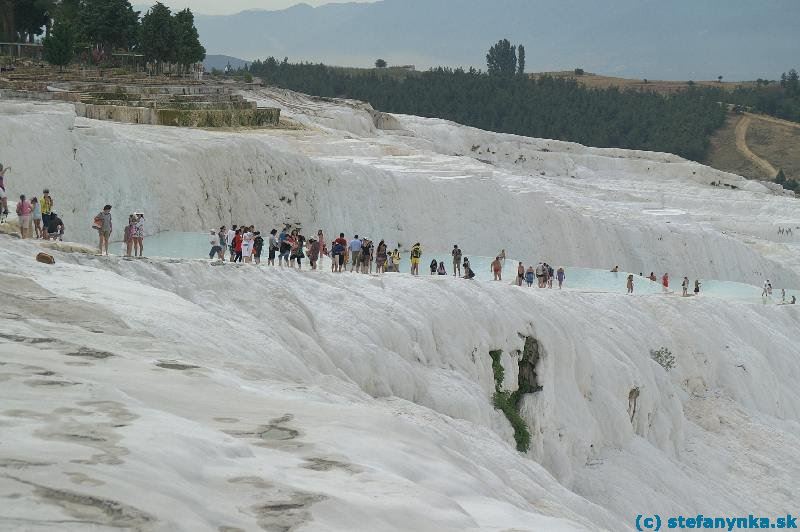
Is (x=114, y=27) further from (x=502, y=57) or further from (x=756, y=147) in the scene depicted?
(x=502, y=57)

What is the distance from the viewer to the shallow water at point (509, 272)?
2484cm

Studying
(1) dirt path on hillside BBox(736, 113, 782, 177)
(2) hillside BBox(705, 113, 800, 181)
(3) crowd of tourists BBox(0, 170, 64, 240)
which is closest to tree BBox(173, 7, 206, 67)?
(3) crowd of tourists BBox(0, 170, 64, 240)

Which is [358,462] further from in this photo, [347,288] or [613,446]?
[613,446]

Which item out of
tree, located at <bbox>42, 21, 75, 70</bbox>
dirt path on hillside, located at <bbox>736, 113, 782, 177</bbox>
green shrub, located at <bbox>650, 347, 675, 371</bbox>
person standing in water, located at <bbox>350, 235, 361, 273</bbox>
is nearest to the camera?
person standing in water, located at <bbox>350, 235, 361, 273</bbox>

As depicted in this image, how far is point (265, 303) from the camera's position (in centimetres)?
1473

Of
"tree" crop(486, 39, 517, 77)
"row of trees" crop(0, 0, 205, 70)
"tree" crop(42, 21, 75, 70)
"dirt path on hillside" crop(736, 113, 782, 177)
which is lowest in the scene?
"dirt path on hillside" crop(736, 113, 782, 177)

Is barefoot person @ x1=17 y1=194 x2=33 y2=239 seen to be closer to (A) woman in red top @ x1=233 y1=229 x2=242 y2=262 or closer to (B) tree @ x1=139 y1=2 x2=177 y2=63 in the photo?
(A) woman in red top @ x1=233 y1=229 x2=242 y2=262

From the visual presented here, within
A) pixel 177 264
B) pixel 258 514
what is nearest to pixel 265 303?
pixel 177 264

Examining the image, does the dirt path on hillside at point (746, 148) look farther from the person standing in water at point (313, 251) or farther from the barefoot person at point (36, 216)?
the barefoot person at point (36, 216)

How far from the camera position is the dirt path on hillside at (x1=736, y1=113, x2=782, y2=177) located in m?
98.6

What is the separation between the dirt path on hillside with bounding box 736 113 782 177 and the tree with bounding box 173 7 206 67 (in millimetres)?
55232

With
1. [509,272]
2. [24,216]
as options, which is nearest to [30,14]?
[509,272]

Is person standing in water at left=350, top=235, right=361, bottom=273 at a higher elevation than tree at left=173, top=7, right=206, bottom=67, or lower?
lower

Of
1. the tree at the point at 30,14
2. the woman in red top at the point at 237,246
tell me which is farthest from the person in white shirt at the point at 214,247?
the tree at the point at 30,14
